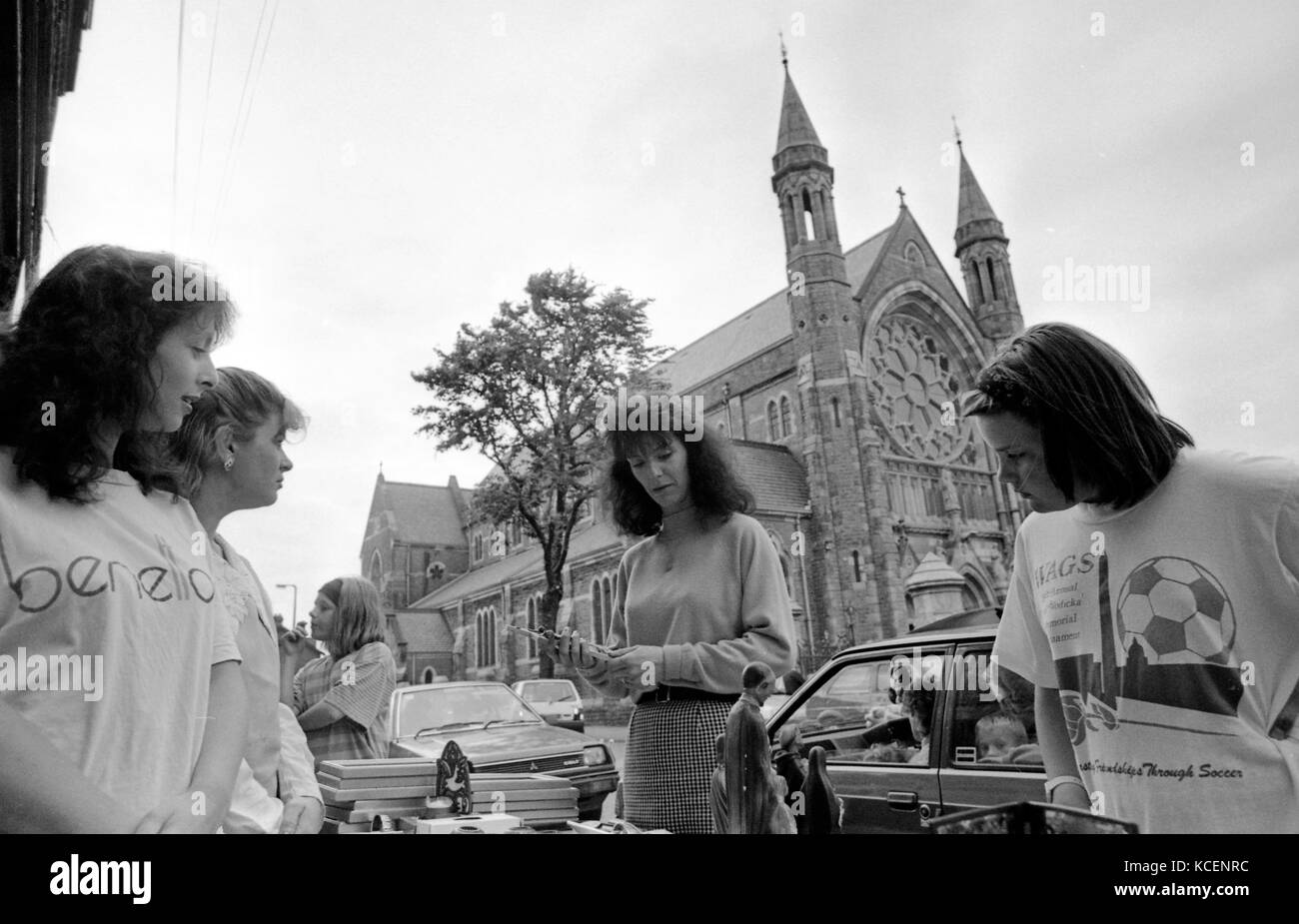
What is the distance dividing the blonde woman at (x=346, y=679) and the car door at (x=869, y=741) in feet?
6.15

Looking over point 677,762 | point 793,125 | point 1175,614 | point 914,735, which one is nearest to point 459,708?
point 914,735

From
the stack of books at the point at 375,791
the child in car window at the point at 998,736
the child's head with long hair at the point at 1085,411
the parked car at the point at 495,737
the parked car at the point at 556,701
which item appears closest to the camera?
the child's head with long hair at the point at 1085,411

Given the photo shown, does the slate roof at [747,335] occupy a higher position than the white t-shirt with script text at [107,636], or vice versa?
the slate roof at [747,335]

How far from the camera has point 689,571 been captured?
223 cm

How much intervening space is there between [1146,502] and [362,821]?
1892 millimetres

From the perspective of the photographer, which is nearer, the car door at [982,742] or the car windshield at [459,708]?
the car door at [982,742]

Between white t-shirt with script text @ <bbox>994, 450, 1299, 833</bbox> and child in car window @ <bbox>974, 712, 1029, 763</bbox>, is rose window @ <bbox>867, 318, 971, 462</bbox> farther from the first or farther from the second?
white t-shirt with script text @ <bbox>994, 450, 1299, 833</bbox>

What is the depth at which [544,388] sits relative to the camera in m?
19.6

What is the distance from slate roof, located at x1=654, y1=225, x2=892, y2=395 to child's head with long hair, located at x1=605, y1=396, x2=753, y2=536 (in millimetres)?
28070

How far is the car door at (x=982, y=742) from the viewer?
10.6ft

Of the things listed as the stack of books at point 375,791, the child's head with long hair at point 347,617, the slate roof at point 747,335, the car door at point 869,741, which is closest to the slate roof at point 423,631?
the slate roof at point 747,335

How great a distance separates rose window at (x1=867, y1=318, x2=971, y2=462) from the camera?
30297 mm

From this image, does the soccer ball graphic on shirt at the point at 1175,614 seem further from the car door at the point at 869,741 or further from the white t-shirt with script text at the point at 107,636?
the car door at the point at 869,741

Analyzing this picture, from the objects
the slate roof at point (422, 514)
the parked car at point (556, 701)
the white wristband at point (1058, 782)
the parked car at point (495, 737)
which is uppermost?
the slate roof at point (422, 514)
